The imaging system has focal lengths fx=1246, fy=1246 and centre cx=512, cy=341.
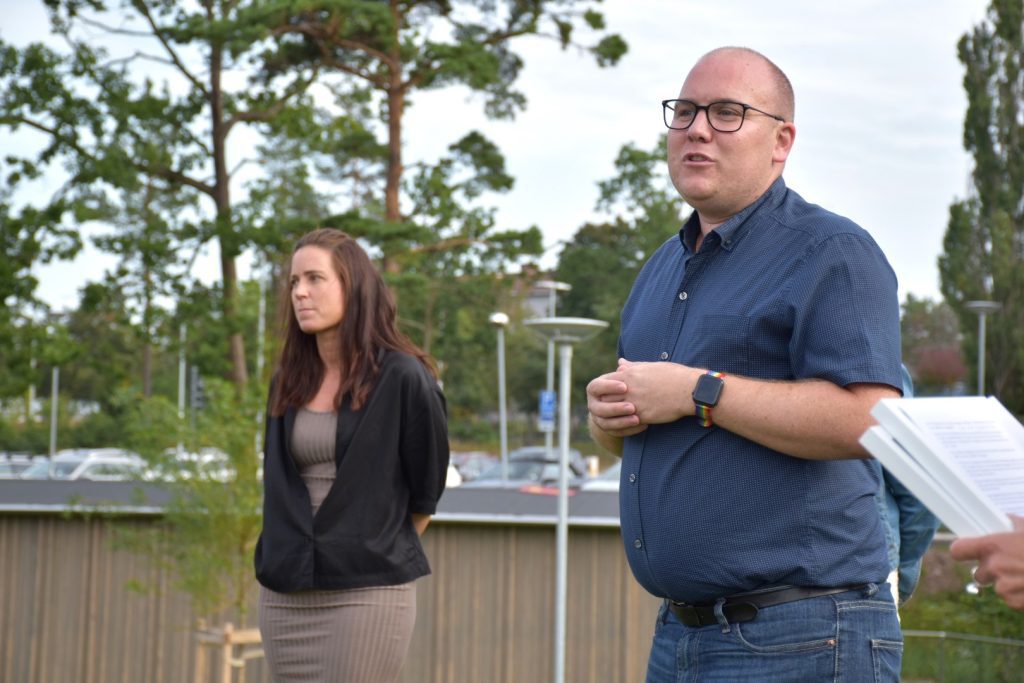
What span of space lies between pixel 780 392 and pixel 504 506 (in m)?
6.46

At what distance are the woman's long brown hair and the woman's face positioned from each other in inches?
0.8

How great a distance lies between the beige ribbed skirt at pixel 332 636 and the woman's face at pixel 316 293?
2.48 ft

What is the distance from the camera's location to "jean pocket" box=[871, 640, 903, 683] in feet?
6.87

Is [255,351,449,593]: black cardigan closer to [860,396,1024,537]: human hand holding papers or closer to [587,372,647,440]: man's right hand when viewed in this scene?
[587,372,647,440]: man's right hand

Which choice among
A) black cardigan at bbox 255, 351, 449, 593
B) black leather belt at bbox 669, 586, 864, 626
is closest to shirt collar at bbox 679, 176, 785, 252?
black leather belt at bbox 669, 586, 864, 626

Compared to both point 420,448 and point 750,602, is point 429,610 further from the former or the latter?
point 750,602

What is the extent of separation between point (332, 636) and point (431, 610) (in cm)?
304

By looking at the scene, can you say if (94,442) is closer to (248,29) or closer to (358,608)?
(248,29)

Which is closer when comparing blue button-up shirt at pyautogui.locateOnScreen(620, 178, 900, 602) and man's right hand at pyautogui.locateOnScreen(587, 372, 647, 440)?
blue button-up shirt at pyautogui.locateOnScreen(620, 178, 900, 602)

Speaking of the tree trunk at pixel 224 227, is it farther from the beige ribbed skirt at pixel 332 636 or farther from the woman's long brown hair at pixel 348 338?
the beige ribbed skirt at pixel 332 636

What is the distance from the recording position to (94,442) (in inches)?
1705

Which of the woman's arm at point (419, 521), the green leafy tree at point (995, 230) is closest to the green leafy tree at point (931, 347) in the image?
the green leafy tree at point (995, 230)

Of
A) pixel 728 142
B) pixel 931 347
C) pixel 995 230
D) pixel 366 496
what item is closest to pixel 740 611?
pixel 728 142

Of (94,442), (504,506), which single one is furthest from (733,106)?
(94,442)
